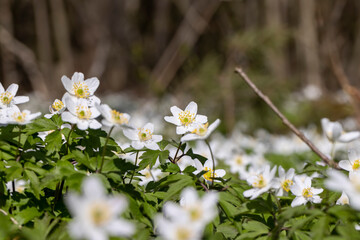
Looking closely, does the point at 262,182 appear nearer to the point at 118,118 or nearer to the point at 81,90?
the point at 118,118

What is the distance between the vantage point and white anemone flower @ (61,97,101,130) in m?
1.21

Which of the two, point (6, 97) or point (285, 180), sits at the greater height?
point (6, 97)

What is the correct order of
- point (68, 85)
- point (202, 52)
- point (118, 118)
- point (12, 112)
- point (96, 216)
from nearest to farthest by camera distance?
point (96, 216) < point (118, 118) < point (12, 112) < point (68, 85) < point (202, 52)

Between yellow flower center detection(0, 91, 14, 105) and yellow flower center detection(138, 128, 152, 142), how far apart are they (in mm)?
510

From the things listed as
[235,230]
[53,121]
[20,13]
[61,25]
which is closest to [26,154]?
[53,121]

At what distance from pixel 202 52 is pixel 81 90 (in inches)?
495

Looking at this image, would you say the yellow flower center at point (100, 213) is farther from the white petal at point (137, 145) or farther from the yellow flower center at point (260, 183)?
the yellow flower center at point (260, 183)

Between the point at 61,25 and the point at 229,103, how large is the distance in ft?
31.5

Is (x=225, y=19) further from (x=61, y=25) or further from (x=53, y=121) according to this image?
(x=53, y=121)

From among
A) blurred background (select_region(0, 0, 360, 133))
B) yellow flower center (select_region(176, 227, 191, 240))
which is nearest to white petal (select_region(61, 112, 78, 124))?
yellow flower center (select_region(176, 227, 191, 240))

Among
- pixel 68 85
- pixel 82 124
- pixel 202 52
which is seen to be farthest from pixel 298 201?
pixel 202 52

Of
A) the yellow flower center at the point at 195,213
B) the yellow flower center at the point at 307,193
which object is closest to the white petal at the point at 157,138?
the yellow flower center at the point at 195,213

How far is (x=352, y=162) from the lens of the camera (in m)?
1.39

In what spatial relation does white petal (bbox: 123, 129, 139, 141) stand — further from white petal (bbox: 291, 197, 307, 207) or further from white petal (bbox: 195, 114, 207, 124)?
white petal (bbox: 291, 197, 307, 207)
